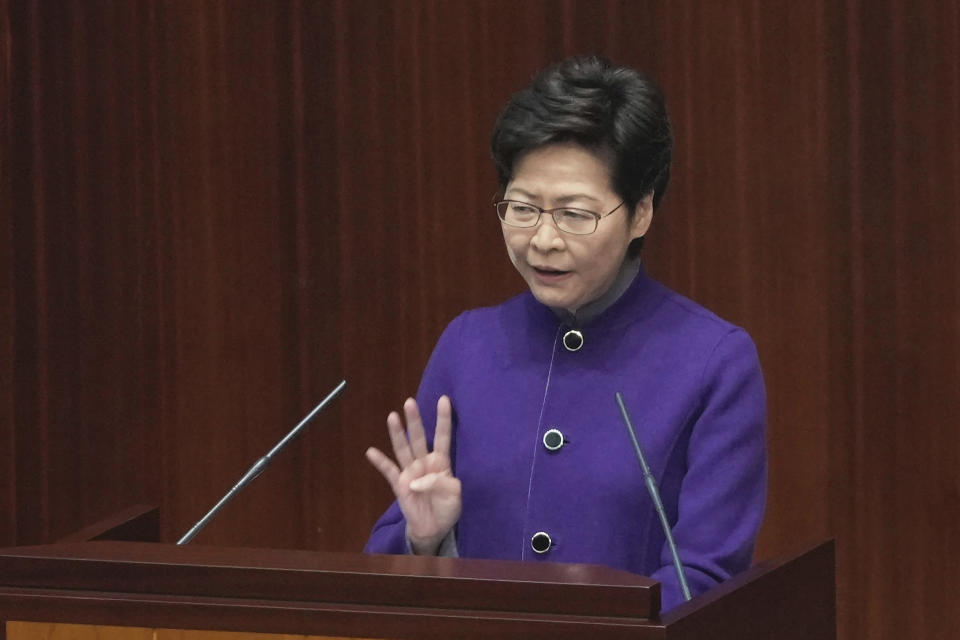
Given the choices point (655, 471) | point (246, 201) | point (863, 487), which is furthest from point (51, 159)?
point (655, 471)

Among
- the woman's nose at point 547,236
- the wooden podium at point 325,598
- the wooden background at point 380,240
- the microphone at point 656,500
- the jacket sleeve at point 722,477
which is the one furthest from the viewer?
the wooden background at point 380,240

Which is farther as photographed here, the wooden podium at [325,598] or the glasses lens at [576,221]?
the glasses lens at [576,221]

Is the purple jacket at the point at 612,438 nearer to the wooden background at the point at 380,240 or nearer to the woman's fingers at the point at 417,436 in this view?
the woman's fingers at the point at 417,436

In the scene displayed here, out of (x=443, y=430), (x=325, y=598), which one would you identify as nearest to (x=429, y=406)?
(x=443, y=430)

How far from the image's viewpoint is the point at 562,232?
1848 mm

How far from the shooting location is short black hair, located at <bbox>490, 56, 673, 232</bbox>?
6.04 feet

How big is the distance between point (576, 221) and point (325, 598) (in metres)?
0.59

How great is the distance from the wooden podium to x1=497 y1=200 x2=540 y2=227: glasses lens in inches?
19.3

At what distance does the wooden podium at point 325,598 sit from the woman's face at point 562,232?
0.44m

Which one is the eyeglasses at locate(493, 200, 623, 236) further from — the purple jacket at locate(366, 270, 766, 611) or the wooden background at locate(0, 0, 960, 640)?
the wooden background at locate(0, 0, 960, 640)

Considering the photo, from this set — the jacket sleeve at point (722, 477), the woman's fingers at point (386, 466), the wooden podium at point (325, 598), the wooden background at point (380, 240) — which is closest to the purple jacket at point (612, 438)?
the jacket sleeve at point (722, 477)

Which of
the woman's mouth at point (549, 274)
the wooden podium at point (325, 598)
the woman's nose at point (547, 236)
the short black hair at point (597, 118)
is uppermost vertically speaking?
the short black hair at point (597, 118)

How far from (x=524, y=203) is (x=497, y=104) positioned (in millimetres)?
1231

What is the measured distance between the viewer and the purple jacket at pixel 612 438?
1.78m
